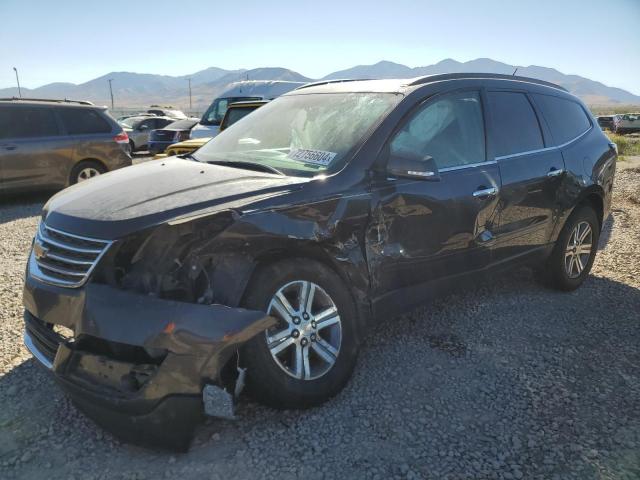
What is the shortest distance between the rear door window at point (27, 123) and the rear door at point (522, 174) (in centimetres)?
778

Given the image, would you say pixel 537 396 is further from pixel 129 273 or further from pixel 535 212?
pixel 129 273

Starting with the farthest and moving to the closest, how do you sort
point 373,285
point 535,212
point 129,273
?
point 535,212
point 373,285
point 129,273

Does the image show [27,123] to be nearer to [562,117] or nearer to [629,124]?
[562,117]

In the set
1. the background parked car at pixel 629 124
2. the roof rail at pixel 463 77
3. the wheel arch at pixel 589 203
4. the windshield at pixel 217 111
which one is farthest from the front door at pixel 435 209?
the background parked car at pixel 629 124

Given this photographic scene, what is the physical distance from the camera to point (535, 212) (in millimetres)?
4211

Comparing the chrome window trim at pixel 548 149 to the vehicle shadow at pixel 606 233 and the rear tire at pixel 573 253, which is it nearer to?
the rear tire at pixel 573 253

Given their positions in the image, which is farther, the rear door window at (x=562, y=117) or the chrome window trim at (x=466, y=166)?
the rear door window at (x=562, y=117)

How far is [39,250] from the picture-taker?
2805mm

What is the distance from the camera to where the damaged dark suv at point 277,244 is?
7.75 feet

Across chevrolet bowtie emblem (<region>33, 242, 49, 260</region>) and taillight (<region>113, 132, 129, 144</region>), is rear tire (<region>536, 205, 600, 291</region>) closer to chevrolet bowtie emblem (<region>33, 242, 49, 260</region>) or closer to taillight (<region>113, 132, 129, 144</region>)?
chevrolet bowtie emblem (<region>33, 242, 49, 260</region>)

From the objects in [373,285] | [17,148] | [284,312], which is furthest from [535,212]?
[17,148]

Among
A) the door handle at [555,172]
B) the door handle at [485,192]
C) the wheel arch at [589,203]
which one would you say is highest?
the door handle at [555,172]

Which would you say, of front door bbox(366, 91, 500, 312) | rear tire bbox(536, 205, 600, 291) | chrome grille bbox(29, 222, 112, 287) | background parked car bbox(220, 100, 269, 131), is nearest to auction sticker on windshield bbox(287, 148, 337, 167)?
front door bbox(366, 91, 500, 312)

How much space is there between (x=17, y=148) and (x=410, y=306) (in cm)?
780
